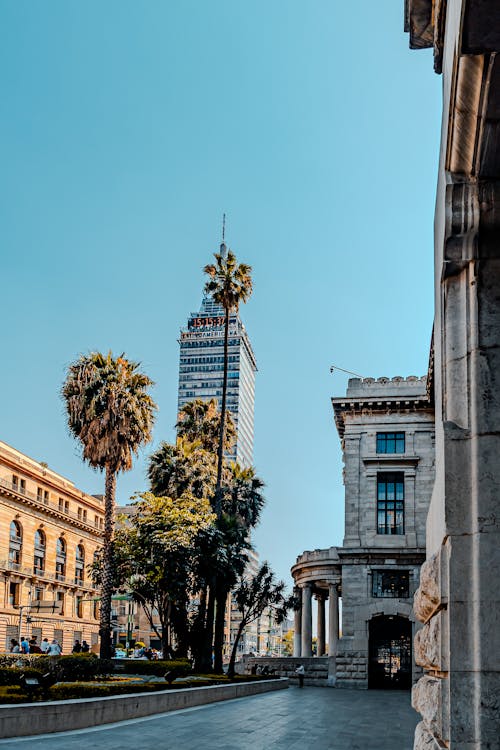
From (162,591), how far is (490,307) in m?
33.3

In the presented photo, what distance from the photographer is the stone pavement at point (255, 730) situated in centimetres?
1577

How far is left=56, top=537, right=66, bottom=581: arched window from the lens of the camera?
75.0 metres

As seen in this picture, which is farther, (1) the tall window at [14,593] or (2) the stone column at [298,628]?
(1) the tall window at [14,593]

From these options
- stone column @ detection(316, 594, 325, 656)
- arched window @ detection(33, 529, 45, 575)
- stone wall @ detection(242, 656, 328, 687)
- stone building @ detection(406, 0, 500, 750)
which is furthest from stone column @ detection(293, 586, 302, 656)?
stone building @ detection(406, 0, 500, 750)

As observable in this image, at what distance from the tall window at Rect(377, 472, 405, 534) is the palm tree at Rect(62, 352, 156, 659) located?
13.7m

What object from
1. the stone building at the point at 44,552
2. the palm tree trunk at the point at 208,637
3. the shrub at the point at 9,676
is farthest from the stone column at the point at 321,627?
the shrub at the point at 9,676

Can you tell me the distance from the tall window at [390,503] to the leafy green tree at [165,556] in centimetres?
1093

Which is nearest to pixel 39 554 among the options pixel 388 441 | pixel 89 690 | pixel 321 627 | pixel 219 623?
pixel 321 627

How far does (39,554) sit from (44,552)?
898 mm

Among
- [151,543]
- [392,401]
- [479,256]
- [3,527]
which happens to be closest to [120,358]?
[151,543]

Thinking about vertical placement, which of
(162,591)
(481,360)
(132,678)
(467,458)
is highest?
(481,360)

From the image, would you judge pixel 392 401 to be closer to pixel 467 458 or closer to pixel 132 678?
pixel 132 678

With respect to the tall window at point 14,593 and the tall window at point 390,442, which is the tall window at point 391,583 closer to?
the tall window at point 390,442

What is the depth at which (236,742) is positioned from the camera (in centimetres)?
1730
